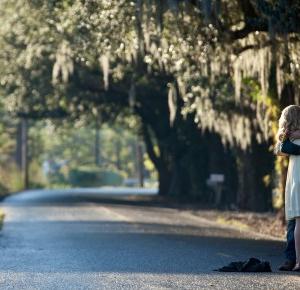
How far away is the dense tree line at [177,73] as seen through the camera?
20.2 metres

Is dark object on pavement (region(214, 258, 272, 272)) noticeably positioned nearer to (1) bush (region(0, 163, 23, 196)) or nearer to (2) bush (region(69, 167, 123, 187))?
(1) bush (region(0, 163, 23, 196))

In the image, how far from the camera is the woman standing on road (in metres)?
11.7

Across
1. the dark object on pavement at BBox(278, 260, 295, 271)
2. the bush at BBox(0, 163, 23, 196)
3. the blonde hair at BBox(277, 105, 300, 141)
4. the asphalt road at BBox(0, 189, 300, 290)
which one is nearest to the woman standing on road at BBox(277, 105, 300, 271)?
the blonde hair at BBox(277, 105, 300, 141)

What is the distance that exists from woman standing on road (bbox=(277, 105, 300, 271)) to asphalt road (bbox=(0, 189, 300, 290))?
578 mm

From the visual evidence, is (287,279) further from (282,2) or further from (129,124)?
(129,124)

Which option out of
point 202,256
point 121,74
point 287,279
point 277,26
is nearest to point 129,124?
point 121,74

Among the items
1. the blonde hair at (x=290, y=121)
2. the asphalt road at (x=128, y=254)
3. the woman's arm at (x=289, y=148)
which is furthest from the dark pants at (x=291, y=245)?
the blonde hair at (x=290, y=121)

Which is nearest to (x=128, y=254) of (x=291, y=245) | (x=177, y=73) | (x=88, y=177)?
(x=291, y=245)

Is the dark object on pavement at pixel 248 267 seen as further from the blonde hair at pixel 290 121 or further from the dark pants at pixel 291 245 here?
the blonde hair at pixel 290 121

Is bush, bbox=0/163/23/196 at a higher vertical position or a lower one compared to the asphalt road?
higher

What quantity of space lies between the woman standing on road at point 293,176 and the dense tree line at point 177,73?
18.7ft

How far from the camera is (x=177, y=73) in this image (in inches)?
1064

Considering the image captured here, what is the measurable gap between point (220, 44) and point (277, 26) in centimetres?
329

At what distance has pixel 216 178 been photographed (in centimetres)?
3384
